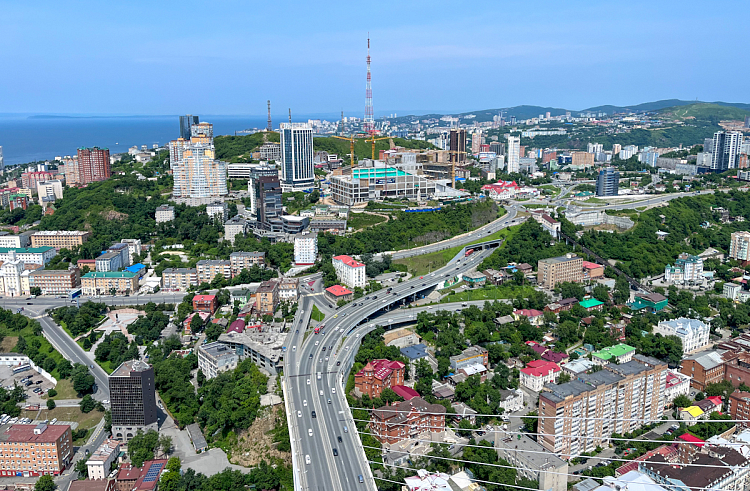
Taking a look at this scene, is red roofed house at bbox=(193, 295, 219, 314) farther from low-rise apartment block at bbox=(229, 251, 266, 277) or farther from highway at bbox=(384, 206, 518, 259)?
highway at bbox=(384, 206, 518, 259)

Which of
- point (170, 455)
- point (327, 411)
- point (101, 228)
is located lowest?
point (170, 455)

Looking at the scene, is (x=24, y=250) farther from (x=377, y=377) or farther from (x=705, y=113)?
(x=705, y=113)

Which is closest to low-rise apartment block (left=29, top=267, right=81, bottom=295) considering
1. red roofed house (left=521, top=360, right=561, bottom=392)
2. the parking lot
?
the parking lot

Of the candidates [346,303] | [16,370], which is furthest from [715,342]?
[16,370]

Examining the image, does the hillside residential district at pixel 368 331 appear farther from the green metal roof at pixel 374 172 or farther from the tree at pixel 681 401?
the green metal roof at pixel 374 172

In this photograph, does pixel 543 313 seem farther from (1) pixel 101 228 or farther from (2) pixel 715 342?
(1) pixel 101 228

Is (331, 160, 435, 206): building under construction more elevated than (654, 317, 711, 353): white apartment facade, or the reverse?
(331, 160, 435, 206): building under construction
